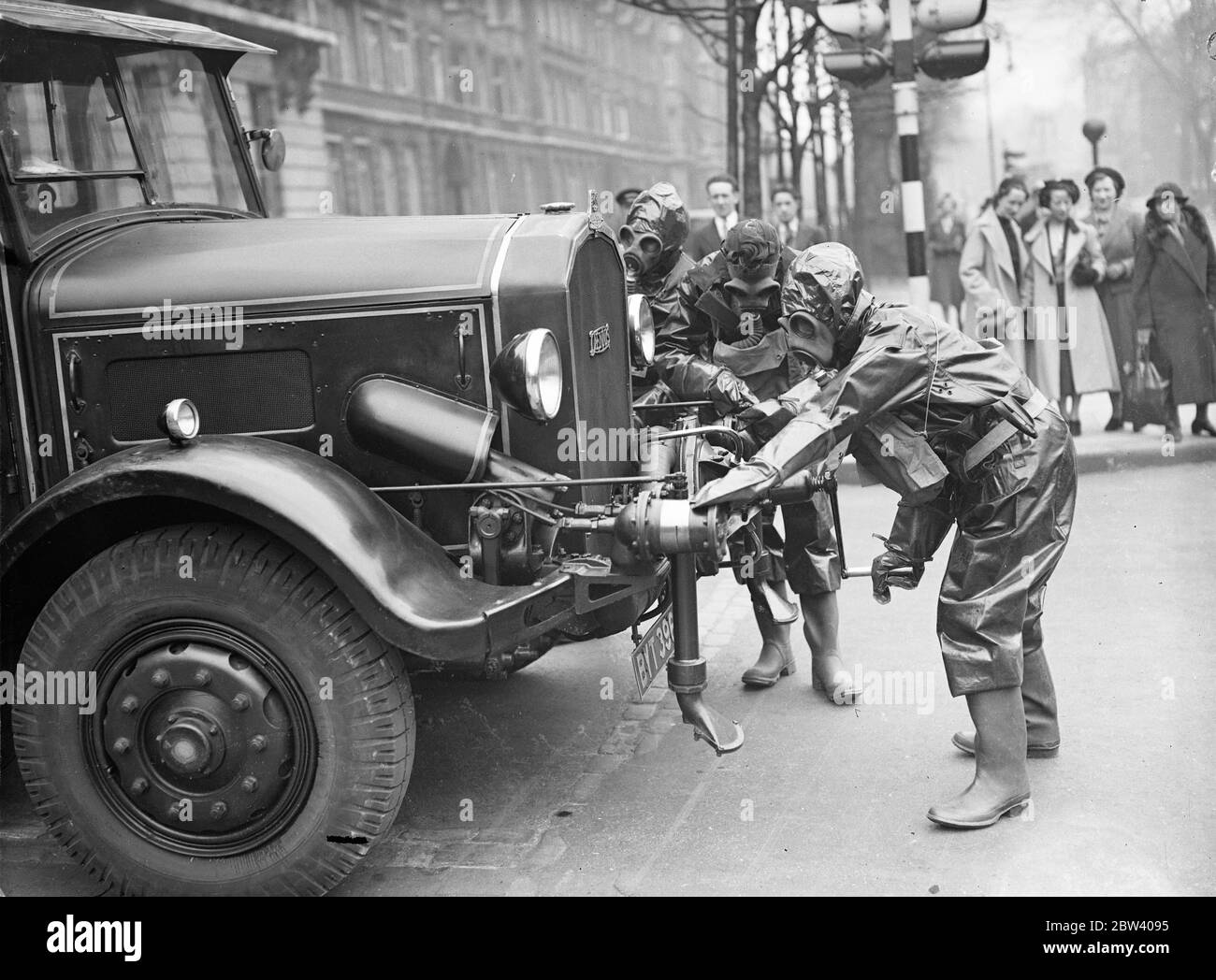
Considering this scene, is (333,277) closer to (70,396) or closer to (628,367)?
(70,396)

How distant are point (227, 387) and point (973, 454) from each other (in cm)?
230

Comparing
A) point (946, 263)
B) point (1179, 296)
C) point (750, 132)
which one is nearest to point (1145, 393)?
point (1179, 296)

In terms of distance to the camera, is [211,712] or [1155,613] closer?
[211,712]

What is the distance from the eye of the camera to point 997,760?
4.15m

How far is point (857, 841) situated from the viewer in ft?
13.4

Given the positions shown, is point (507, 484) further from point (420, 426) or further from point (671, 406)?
point (671, 406)

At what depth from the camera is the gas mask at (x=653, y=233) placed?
19.1 feet

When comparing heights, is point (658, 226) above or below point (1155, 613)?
above

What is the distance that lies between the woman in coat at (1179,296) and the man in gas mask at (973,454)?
272 inches

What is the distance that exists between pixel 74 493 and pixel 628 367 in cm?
202

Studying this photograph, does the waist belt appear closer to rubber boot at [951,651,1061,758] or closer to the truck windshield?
rubber boot at [951,651,1061,758]

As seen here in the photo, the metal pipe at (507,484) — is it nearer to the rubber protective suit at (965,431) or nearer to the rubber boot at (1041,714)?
the rubber protective suit at (965,431)
